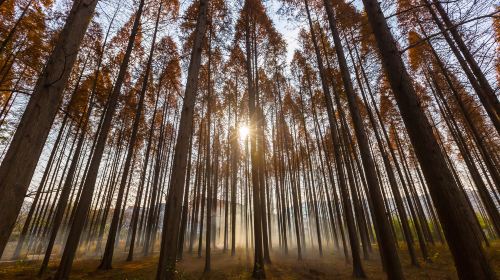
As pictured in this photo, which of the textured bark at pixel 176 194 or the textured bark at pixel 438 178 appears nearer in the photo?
the textured bark at pixel 438 178

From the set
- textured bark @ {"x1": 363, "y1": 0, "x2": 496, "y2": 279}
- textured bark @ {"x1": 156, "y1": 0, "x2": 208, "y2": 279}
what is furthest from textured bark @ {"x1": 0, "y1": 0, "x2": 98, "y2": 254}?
textured bark @ {"x1": 363, "y1": 0, "x2": 496, "y2": 279}

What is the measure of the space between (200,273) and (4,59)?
43.5 ft

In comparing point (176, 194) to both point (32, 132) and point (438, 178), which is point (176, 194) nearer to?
point (32, 132)

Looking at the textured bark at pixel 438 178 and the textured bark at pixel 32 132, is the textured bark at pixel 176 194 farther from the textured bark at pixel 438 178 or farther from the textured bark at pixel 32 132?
the textured bark at pixel 438 178

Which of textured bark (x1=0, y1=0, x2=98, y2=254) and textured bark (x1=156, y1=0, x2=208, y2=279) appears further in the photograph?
textured bark (x1=156, y1=0, x2=208, y2=279)

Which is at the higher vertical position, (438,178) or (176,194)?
(176,194)

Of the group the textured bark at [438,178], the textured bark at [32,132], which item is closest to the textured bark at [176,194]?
the textured bark at [32,132]

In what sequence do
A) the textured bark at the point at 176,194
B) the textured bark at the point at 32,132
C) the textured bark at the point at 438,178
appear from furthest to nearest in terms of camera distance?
the textured bark at the point at 176,194, the textured bark at the point at 438,178, the textured bark at the point at 32,132

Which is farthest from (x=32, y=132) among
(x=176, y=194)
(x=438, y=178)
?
(x=438, y=178)

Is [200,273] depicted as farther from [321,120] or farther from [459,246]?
[321,120]

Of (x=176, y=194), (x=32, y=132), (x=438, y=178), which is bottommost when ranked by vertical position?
(x=438, y=178)

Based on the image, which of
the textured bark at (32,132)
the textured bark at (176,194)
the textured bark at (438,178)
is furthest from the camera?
the textured bark at (176,194)

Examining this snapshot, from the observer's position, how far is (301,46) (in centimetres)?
1220

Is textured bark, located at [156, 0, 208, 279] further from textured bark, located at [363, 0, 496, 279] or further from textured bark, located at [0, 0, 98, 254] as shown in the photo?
textured bark, located at [363, 0, 496, 279]
